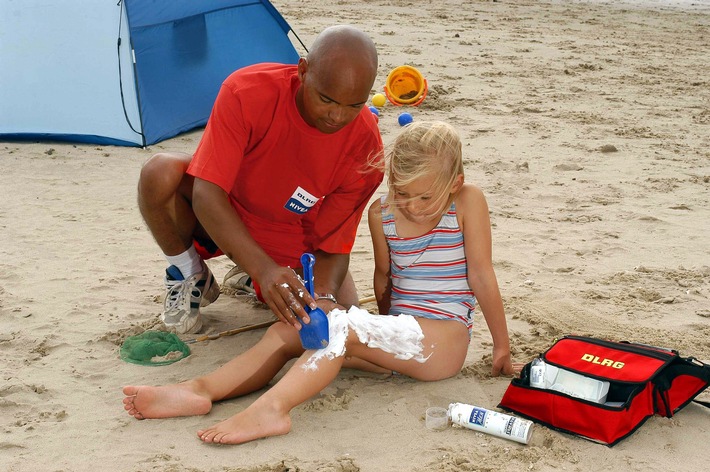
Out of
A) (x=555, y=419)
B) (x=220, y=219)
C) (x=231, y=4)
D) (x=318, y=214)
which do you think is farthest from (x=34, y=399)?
(x=231, y=4)

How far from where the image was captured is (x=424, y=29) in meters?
9.33

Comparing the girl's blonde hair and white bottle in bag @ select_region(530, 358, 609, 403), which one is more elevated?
the girl's blonde hair

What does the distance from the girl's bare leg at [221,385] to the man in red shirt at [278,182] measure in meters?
0.17

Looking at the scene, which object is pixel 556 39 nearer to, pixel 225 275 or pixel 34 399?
pixel 225 275

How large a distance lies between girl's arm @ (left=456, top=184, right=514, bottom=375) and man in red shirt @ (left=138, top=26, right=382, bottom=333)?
14.0 inches

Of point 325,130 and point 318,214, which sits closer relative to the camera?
point 325,130

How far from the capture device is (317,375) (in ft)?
7.92

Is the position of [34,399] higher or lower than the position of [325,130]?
lower

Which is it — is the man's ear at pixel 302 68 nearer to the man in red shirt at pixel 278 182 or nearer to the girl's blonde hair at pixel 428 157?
the man in red shirt at pixel 278 182

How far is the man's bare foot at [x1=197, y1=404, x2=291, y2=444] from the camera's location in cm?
230

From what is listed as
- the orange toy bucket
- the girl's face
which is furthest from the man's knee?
the orange toy bucket

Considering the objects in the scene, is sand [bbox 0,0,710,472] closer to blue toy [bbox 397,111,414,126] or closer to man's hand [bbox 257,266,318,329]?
blue toy [bbox 397,111,414,126]

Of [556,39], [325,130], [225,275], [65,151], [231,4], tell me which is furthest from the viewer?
[556,39]

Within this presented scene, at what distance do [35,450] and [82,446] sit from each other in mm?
121
